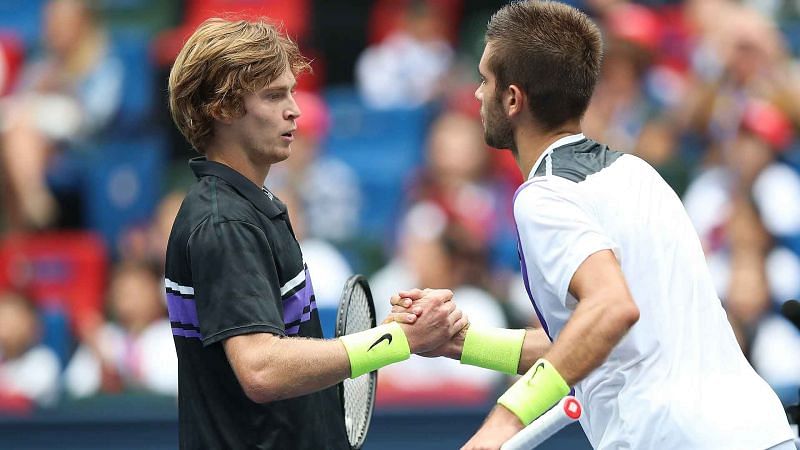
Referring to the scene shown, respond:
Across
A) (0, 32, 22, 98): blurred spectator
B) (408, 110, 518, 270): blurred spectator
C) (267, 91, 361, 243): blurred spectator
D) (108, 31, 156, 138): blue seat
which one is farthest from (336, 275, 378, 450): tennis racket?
(0, 32, 22, 98): blurred spectator

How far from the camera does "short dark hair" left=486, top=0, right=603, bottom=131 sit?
3.72 m

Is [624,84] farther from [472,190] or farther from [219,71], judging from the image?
[219,71]

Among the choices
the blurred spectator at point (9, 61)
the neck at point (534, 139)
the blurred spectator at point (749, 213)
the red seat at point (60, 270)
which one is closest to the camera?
the neck at point (534, 139)

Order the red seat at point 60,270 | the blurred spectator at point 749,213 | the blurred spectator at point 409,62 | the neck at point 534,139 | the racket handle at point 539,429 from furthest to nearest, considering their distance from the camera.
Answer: the blurred spectator at point 409,62
the red seat at point 60,270
the blurred spectator at point 749,213
the neck at point 534,139
the racket handle at point 539,429

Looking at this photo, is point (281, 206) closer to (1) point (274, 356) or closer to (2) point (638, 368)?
(1) point (274, 356)

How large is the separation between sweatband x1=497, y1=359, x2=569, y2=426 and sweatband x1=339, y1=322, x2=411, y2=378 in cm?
49

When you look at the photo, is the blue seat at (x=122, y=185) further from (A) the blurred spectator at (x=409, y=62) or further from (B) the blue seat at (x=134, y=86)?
(A) the blurred spectator at (x=409, y=62)

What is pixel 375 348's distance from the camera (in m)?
3.69

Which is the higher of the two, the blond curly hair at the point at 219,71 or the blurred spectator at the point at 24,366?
the blond curly hair at the point at 219,71

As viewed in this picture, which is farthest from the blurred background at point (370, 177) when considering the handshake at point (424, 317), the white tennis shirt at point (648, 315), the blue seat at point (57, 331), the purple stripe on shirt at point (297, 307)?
the white tennis shirt at point (648, 315)

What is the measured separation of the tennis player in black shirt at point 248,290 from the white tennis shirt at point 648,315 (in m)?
0.59

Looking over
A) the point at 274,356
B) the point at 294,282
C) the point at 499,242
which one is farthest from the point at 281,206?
the point at 499,242

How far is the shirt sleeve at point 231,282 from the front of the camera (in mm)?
3525

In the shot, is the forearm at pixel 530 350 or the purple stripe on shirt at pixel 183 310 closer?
the purple stripe on shirt at pixel 183 310
